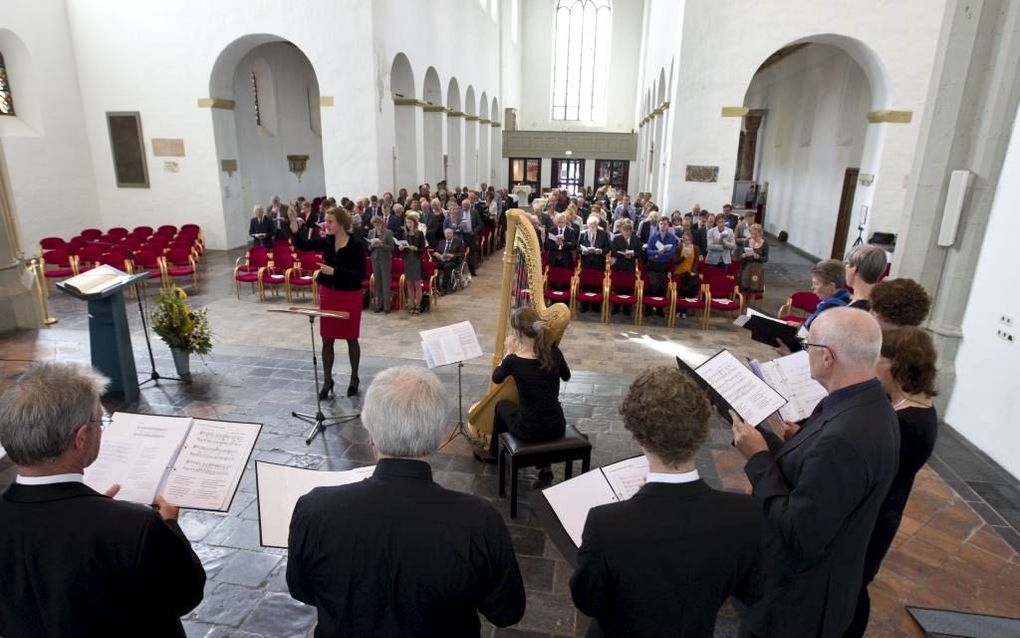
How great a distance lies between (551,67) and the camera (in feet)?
103

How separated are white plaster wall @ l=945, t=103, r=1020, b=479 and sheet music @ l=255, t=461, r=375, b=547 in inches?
199

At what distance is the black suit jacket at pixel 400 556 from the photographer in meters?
1.50

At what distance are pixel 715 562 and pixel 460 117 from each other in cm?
2091

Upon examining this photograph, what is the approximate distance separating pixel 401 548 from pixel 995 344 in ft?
17.5

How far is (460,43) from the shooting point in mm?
20141

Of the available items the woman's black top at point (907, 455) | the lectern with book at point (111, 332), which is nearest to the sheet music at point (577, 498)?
the woman's black top at point (907, 455)

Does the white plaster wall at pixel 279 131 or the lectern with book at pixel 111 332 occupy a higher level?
the white plaster wall at pixel 279 131

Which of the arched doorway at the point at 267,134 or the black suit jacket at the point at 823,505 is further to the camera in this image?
the arched doorway at the point at 267,134

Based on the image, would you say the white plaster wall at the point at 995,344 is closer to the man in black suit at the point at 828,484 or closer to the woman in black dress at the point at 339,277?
the man in black suit at the point at 828,484

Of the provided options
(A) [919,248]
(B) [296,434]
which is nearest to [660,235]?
(A) [919,248]

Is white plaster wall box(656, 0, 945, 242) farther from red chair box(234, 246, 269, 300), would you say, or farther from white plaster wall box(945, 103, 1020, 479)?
red chair box(234, 246, 269, 300)

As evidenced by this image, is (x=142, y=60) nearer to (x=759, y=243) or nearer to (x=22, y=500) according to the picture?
(x=759, y=243)

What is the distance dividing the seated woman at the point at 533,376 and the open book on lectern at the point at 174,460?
1.83 metres

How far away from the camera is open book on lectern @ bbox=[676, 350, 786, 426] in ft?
7.36
